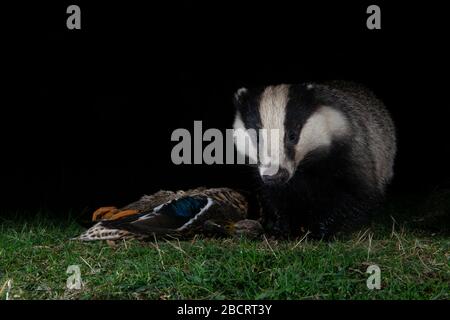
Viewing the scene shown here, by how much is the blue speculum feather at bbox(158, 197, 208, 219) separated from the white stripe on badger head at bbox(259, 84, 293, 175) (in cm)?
57

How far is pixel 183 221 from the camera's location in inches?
186

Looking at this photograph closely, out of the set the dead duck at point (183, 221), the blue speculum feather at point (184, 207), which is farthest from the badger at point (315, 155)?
the blue speculum feather at point (184, 207)

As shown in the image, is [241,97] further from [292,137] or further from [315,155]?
[315,155]

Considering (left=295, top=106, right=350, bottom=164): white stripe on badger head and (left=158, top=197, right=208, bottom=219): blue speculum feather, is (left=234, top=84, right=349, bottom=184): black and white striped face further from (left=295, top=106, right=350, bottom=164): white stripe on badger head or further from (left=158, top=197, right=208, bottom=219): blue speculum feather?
(left=158, top=197, right=208, bottom=219): blue speculum feather

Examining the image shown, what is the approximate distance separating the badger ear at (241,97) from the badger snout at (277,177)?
28.9 inches

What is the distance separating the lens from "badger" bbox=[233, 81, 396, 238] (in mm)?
4750

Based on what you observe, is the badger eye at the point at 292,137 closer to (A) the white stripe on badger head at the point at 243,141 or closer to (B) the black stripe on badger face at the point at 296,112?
(B) the black stripe on badger face at the point at 296,112

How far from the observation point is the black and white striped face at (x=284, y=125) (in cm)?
454

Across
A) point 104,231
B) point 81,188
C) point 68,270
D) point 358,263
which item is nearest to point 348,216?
point 358,263

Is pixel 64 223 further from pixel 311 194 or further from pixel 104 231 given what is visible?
pixel 311 194

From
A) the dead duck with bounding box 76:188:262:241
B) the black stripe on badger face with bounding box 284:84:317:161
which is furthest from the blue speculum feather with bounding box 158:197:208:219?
the black stripe on badger face with bounding box 284:84:317:161

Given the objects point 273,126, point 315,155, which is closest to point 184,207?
point 273,126

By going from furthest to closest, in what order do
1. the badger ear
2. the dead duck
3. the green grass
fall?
the badger ear < the dead duck < the green grass

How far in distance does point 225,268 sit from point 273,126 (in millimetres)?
1266
